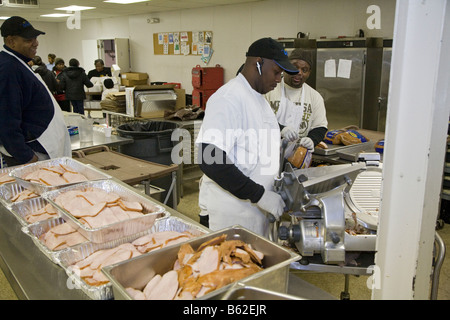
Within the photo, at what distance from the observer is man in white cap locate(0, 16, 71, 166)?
7.93ft

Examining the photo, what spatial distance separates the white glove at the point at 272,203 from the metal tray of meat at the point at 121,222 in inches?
18.6

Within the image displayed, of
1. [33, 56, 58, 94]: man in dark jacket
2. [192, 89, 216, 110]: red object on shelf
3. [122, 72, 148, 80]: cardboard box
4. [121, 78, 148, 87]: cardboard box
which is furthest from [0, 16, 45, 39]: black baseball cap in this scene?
[121, 78, 148, 87]: cardboard box

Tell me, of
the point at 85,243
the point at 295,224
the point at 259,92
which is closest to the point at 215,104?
the point at 259,92

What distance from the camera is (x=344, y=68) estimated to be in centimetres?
532

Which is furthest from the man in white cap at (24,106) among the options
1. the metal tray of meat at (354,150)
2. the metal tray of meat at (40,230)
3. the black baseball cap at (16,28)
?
the metal tray of meat at (354,150)

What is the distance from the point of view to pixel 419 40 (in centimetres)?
100

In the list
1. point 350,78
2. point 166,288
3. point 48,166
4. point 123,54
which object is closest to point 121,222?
point 166,288

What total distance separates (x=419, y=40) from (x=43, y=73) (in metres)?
8.03

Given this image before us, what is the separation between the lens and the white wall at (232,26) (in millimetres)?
5891

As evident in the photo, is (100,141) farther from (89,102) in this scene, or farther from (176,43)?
(176,43)

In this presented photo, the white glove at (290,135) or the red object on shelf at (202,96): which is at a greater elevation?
the white glove at (290,135)

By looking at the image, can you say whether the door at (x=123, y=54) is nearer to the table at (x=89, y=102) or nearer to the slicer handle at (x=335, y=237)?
the table at (x=89, y=102)
